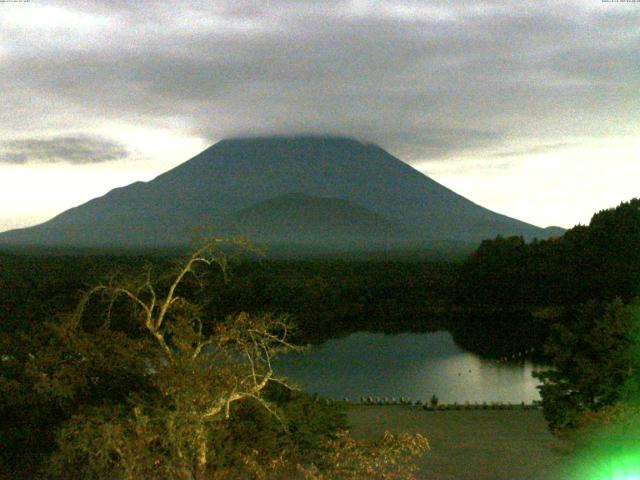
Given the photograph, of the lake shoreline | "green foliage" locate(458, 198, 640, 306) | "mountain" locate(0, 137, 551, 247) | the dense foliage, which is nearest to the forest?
the dense foliage

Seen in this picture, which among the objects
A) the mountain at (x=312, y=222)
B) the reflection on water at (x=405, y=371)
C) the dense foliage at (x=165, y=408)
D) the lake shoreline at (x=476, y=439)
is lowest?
the reflection on water at (x=405, y=371)

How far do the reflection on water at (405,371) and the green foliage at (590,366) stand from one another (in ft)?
29.7

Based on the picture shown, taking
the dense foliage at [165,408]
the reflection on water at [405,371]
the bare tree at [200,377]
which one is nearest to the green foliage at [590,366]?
the dense foliage at [165,408]

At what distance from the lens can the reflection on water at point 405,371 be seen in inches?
918

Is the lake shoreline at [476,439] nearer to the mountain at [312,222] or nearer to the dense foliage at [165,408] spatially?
the dense foliage at [165,408]

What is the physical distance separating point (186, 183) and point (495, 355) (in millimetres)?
134473

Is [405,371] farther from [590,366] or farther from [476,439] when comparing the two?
[590,366]

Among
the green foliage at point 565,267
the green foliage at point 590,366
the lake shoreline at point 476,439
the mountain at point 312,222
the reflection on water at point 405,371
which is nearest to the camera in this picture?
the lake shoreline at point 476,439

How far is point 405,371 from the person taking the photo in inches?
1094

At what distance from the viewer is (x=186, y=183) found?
160m

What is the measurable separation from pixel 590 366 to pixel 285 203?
462ft

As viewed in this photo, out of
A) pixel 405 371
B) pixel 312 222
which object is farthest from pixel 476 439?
pixel 312 222

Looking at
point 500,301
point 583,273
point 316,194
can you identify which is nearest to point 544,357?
point 583,273

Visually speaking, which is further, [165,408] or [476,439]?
[476,439]
